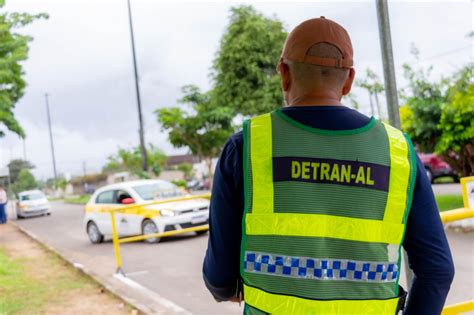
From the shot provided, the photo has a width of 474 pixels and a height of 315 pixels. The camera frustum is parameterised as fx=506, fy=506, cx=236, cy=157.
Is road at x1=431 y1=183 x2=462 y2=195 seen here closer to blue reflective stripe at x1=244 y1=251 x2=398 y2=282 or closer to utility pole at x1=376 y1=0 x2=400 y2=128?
utility pole at x1=376 y1=0 x2=400 y2=128

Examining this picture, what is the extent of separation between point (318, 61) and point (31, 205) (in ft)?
85.8

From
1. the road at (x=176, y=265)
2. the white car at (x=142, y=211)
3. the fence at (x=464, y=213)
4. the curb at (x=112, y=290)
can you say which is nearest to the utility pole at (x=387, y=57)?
the fence at (x=464, y=213)

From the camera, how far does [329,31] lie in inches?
60.9

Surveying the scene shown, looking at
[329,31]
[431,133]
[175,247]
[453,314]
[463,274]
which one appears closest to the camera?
[329,31]

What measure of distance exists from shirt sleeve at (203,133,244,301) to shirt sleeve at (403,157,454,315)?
0.52 meters

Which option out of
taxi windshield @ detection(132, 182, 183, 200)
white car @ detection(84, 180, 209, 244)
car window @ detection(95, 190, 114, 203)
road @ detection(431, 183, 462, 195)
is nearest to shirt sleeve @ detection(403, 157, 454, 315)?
white car @ detection(84, 180, 209, 244)

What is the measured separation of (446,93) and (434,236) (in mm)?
9525

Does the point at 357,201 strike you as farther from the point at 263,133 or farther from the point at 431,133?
the point at 431,133

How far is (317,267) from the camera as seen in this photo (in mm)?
1433

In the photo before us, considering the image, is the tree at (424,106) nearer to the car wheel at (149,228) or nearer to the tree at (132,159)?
the car wheel at (149,228)

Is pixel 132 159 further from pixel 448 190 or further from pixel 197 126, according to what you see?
pixel 448 190

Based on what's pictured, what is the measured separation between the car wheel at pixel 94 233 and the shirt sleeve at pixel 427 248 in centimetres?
1117

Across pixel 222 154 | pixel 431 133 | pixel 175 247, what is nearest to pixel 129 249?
pixel 175 247

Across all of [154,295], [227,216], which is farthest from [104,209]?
[227,216]
